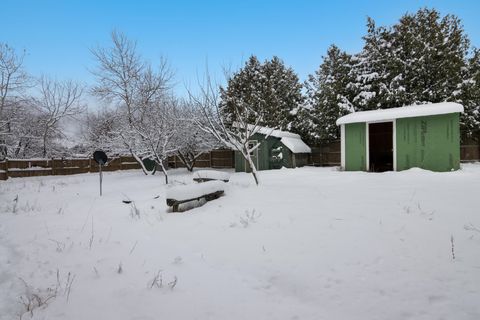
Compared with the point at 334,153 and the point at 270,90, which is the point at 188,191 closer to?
the point at 334,153

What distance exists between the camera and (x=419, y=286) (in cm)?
247

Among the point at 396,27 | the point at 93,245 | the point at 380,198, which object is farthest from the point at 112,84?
the point at 396,27

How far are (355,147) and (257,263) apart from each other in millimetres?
11004

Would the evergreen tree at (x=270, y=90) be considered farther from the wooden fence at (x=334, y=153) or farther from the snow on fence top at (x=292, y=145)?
the snow on fence top at (x=292, y=145)

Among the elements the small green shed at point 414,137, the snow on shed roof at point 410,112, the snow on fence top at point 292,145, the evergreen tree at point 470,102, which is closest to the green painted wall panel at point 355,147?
the small green shed at point 414,137

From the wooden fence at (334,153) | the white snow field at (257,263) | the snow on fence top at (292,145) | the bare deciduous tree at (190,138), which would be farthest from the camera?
the wooden fence at (334,153)

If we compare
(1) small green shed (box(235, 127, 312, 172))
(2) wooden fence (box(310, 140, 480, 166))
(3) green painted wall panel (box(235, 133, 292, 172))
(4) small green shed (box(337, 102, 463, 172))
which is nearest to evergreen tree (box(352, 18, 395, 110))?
(2) wooden fence (box(310, 140, 480, 166))

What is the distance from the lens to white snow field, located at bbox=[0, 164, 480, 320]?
7.43ft

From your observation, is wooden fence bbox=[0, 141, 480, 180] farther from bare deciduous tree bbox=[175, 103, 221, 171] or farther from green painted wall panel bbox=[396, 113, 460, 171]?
green painted wall panel bbox=[396, 113, 460, 171]

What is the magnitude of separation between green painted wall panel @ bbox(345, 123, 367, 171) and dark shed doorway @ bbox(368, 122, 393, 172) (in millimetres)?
2662

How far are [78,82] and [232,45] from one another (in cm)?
1927

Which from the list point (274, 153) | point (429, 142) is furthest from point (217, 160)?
point (429, 142)

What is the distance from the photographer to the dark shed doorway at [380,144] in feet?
49.0

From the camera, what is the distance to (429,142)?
1126 centimetres
